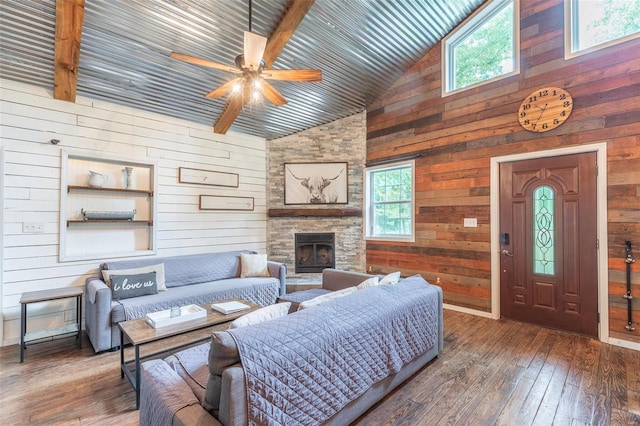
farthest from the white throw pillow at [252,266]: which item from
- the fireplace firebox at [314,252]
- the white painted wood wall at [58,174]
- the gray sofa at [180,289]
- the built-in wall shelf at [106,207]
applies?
the built-in wall shelf at [106,207]

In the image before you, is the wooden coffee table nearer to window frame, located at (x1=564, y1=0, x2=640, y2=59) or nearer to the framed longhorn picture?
the framed longhorn picture

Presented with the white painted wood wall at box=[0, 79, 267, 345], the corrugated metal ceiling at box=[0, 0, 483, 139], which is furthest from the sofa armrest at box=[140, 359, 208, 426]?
the corrugated metal ceiling at box=[0, 0, 483, 139]

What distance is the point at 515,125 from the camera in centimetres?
361

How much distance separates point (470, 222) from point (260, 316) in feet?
10.9

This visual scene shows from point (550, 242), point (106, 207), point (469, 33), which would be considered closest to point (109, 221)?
point (106, 207)

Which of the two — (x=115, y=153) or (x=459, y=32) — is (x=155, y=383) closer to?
(x=115, y=153)

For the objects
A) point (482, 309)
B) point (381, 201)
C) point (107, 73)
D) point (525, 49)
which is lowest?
point (482, 309)

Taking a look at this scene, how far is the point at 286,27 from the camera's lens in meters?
3.12

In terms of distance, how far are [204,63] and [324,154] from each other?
119 inches

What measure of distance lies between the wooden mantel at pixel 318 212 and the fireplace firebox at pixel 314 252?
0.36m

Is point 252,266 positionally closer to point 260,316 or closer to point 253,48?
point 260,316

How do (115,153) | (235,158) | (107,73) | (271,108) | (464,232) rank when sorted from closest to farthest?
1. (107,73)
2. (115,153)
3. (464,232)
4. (271,108)
5. (235,158)

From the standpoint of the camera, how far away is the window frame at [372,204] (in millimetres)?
4613

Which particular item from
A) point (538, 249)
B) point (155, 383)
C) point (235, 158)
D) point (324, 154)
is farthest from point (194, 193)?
point (538, 249)
